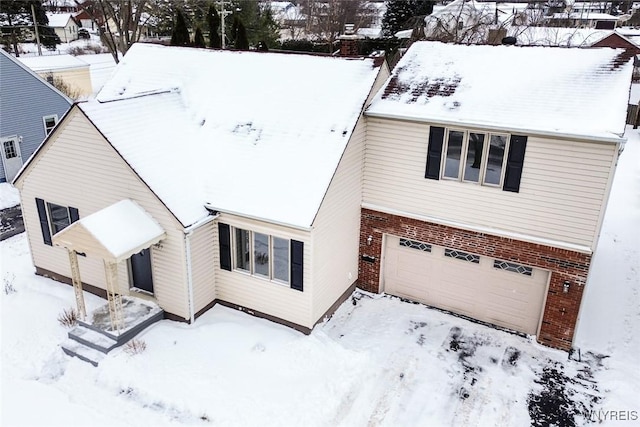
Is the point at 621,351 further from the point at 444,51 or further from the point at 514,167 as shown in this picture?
the point at 444,51

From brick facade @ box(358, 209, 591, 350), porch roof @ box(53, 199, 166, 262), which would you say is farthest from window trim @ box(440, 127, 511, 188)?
porch roof @ box(53, 199, 166, 262)

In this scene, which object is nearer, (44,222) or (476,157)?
(476,157)

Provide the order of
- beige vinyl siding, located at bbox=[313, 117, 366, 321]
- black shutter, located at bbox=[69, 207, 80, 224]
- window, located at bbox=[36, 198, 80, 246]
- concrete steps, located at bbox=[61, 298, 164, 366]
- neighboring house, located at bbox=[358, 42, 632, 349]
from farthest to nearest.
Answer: window, located at bbox=[36, 198, 80, 246] < black shutter, located at bbox=[69, 207, 80, 224] < beige vinyl siding, located at bbox=[313, 117, 366, 321] < concrete steps, located at bbox=[61, 298, 164, 366] < neighboring house, located at bbox=[358, 42, 632, 349]

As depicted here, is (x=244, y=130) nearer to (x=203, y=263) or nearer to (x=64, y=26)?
(x=203, y=263)

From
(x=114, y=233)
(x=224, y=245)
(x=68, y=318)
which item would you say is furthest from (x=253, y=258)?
(x=68, y=318)

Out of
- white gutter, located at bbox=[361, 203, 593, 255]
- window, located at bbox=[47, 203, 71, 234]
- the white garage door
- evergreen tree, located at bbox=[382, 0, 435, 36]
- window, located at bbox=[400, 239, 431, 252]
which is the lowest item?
the white garage door

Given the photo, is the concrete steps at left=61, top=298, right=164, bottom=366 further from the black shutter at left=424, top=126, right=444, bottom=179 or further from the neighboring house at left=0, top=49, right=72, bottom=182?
the neighboring house at left=0, top=49, right=72, bottom=182

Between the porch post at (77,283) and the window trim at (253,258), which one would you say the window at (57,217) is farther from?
the window trim at (253,258)
